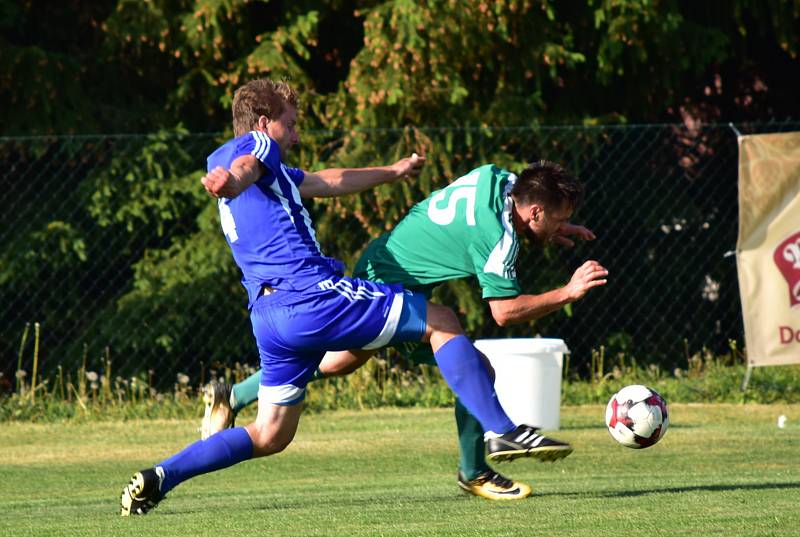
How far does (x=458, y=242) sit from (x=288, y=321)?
35.6 inches

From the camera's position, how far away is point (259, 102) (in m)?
5.98

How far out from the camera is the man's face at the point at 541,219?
605 centimetres

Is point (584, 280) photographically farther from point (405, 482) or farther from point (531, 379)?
point (531, 379)

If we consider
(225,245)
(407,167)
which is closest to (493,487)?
(407,167)

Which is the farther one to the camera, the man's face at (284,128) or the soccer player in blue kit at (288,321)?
the man's face at (284,128)

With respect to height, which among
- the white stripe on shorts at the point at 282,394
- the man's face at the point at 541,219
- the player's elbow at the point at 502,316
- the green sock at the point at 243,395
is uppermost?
the man's face at the point at 541,219

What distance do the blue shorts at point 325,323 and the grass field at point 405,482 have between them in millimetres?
630

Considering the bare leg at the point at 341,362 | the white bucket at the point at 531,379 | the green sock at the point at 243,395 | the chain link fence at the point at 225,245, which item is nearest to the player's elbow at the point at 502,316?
the bare leg at the point at 341,362

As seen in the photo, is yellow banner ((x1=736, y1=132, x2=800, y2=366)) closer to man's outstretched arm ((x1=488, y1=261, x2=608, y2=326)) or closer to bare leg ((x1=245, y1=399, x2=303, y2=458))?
man's outstretched arm ((x1=488, y1=261, x2=608, y2=326))

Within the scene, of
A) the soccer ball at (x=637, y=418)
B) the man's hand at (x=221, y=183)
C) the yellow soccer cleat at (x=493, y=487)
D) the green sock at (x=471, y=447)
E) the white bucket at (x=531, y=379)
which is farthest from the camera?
the white bucket at (x=531, y=379)

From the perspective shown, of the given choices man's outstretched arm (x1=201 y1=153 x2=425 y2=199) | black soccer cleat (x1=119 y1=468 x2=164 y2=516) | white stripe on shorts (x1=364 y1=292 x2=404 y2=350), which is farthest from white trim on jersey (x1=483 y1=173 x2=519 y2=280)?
black soccer cleat (x1=119 y1=468 x2=164 y2=516)

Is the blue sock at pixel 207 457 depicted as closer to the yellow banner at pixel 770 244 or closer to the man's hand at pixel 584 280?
the man's hand at pixel 584 280

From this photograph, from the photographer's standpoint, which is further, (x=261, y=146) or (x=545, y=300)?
(x=545, y=300)

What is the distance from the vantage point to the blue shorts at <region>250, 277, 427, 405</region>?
568 cm
